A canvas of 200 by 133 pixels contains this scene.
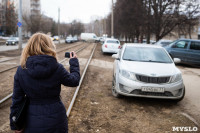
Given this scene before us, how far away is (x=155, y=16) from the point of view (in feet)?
71.1

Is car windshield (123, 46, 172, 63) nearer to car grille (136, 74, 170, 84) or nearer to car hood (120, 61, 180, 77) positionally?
car hood (120, 61, 180, 77)

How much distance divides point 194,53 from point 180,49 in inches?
35.4

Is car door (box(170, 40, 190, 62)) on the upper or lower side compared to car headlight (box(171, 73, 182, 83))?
upper

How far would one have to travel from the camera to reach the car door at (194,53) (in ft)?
39.2

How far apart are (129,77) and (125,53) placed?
1476 millimetres

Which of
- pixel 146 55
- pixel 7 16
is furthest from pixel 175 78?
pixel 7 16

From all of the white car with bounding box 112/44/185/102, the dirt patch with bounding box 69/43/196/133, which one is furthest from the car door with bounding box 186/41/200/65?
the dirt patch with bounding box 69/43/196/133

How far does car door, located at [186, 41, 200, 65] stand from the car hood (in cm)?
746

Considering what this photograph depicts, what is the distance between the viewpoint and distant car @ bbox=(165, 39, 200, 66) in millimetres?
12012

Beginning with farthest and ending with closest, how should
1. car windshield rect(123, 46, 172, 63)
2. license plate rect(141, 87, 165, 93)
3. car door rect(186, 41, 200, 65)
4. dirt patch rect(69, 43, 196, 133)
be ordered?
car door rect(186, 41, 200, 65)
car windshield rect(123, 46, 172, 63)
license plate rect(141, 87, 165, 93)
dirt patch rect(69, 43, 196, 133)

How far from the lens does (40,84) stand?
1.78 meters

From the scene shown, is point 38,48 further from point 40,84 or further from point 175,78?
point 175,78

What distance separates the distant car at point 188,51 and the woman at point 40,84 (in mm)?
11859

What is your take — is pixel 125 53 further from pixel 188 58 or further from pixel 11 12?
pixel 11 12
